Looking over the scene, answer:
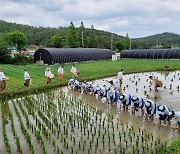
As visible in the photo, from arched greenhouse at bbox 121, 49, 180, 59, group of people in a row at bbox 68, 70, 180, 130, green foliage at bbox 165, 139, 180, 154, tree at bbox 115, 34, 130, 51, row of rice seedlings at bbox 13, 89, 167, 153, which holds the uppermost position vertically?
tree at bbox 115, 34, 130, 51

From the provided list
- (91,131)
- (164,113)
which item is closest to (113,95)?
(164,113)

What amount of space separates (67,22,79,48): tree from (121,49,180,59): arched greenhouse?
40.5ft

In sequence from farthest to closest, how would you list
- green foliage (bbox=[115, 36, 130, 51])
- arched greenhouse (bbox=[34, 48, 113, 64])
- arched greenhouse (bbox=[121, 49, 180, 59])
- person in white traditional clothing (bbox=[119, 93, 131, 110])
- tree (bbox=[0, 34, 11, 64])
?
green foliage (bbox=[115, 36, 130, 51]) → arched greenhouse (bbox=[121, 49, 180, 59]) → tree (bbox=[0, 34, 11, 64]) → arched greenhouse (bbox=[34, 48, 113, 64]) → person in white traditional clothing (bbox=[119, 93, 131, 110])

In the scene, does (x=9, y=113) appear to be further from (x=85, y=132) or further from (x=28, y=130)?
(x=85, y=132)

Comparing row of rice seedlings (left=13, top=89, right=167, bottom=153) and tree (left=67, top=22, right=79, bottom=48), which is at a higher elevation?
tree (left=67, top=22, right=79, bottom=48)

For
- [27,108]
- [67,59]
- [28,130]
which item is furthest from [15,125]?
[67,59]

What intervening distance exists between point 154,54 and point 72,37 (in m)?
20.5

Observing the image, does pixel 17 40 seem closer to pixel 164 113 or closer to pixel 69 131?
pixel 69 131

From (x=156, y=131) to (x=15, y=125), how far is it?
5.57 meters

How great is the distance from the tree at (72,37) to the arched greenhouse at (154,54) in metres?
12.3

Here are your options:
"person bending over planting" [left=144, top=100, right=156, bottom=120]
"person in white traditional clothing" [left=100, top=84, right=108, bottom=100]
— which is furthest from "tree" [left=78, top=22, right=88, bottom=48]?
"person bending over planting" [left=144, top=100, right=156, bottom=120]

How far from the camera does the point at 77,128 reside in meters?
10.1

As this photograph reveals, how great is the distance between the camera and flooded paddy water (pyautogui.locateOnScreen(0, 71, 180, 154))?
8234 millimetres

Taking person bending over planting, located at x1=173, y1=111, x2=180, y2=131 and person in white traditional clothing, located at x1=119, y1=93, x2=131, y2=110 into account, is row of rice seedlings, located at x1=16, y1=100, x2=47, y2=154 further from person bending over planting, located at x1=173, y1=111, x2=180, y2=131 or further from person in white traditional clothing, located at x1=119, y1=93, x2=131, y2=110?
person bending over planting, located at x1=173, y1=111, x2=180, y2=131
